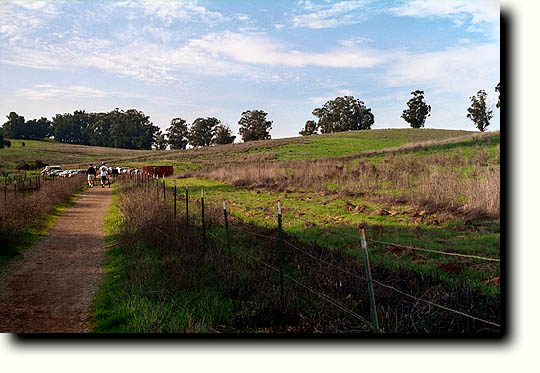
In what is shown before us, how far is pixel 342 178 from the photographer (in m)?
21.1

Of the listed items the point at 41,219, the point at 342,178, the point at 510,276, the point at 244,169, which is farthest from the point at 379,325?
the point at 244,169

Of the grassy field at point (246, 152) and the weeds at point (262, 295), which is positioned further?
the grassy field at point (246, 152)

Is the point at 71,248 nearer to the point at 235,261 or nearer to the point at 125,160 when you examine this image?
the point at 235,261

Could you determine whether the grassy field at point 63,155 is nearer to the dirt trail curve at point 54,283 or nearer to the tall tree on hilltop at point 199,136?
the tall tree on hilltop at point 199,136

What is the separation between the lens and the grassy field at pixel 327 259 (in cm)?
495

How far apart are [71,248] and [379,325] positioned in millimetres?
8244

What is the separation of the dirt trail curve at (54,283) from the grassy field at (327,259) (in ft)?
1.11

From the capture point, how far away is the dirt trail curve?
18.1 ft

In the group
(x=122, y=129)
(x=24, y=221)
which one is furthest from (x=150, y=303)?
(x=122, y=129)

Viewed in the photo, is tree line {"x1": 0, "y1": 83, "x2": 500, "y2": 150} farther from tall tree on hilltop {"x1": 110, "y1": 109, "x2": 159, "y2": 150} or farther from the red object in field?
the red object in field

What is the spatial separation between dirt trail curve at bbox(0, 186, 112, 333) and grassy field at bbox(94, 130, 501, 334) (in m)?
0.34

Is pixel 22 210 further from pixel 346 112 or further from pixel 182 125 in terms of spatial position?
pixel 182 125

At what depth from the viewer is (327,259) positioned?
23.5ft

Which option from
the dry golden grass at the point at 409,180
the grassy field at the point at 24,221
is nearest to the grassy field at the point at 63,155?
the dry golden grass at the point at 409,180
